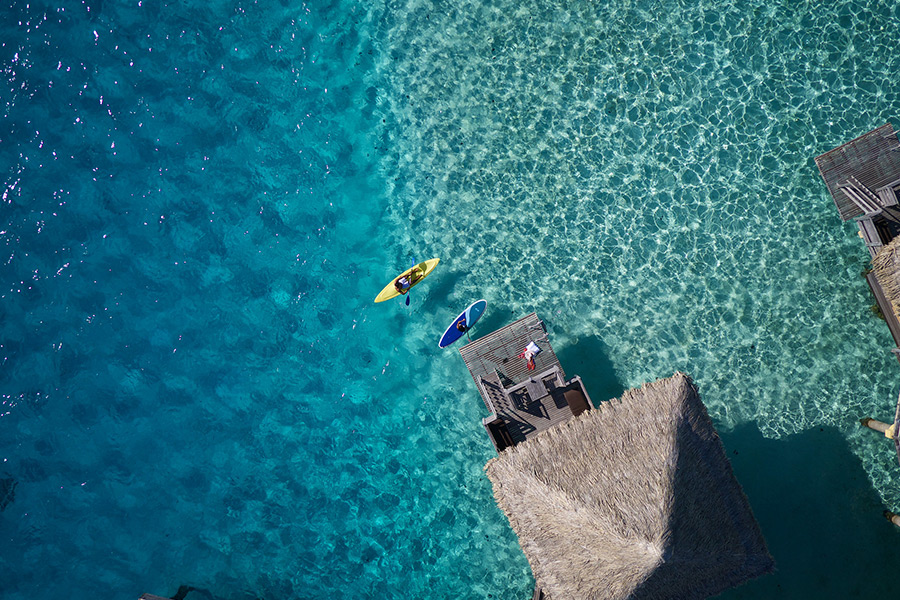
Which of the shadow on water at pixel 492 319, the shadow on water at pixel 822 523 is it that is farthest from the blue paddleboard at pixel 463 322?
the shadow on water at pixel 822 523

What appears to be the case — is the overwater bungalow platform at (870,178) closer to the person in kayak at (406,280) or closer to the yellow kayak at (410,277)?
the yellow kayak at (410,277)

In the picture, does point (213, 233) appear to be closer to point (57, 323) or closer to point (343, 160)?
point (343, 160)

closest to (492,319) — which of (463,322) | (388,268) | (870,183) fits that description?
(463,322)

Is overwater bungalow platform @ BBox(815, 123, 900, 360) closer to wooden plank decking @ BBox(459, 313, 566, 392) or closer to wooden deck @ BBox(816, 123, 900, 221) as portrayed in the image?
wooden deck @ BBox(816, 123, 900, 221)

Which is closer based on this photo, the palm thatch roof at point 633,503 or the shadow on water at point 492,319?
the palm thatch roof at point 633,503

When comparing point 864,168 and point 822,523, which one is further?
point 822,523

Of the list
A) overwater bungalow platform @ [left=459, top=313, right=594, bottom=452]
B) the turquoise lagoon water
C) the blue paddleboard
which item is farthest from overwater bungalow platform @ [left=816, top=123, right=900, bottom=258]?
the blue paddleboard

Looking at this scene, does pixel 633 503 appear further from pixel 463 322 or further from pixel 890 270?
pixel 890 270
